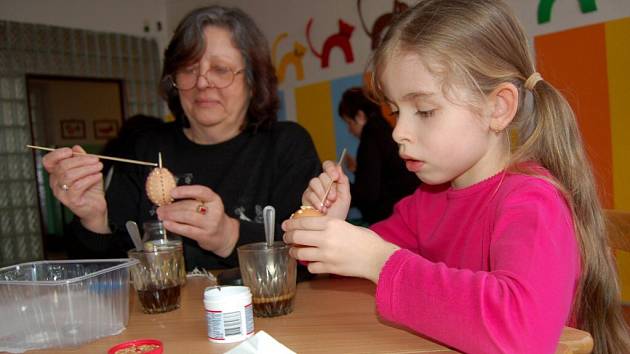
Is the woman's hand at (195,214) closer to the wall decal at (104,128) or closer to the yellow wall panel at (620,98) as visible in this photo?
the yellow wall panel at (620,98)

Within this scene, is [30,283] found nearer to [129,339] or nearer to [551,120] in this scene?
[129,339]

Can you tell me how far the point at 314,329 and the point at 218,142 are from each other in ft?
3.13

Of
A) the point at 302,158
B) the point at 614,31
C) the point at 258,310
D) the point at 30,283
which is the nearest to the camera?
the point at 30,283

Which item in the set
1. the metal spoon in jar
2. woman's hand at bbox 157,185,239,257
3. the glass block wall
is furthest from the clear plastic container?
the glass block wall

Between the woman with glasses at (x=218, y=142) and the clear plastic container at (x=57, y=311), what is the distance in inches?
18.8

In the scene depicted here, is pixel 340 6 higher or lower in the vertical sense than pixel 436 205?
higher

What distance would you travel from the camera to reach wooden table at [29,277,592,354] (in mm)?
791

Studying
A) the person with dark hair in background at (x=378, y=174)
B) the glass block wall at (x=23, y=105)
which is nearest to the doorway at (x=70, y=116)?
the glass block wall at (x=23, y=105)

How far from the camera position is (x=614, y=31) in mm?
2682

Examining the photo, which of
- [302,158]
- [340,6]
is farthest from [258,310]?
[340,6]

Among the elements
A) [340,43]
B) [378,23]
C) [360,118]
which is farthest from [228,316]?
[340,43]

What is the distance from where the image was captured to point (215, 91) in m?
1.59

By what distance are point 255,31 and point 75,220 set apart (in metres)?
0.75

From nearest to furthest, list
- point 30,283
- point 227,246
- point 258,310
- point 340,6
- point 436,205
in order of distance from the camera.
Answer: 1. point 30,283
2. point 258,310
3. point 436,205
4. point 227,246
5. point 340,6
